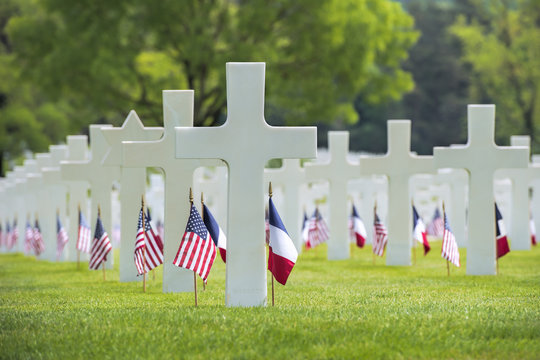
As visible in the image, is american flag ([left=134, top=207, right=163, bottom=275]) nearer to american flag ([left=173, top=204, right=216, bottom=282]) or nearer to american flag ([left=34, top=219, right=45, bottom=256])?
american flag ([left=173, top=204, right=216, bottom=282])

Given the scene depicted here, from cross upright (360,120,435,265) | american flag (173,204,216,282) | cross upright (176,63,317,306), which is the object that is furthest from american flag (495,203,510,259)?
american flag (173,204,216,282)

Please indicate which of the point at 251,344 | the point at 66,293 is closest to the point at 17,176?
the point at 66,293

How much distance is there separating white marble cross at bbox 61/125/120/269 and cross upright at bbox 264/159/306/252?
18.3 feet

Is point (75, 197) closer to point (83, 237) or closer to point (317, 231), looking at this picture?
point (83, 237)

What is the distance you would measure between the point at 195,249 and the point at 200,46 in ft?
86.0

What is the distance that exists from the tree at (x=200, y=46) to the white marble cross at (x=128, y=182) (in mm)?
20485

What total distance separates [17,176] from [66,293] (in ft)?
54.6

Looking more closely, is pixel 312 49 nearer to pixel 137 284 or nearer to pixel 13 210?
pixel 13 210

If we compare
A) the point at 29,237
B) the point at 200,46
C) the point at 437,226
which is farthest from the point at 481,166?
the point at 200,46

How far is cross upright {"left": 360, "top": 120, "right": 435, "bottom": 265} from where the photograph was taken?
19984 mm

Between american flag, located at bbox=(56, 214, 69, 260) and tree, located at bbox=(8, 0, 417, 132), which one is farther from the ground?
tree, located at bbox=(8, 0, 417, 132)

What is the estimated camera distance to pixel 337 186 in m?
22.4

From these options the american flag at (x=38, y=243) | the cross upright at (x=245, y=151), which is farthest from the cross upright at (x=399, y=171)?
the american flag at (x=38, y=243)

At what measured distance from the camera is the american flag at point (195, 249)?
12.0 metres
